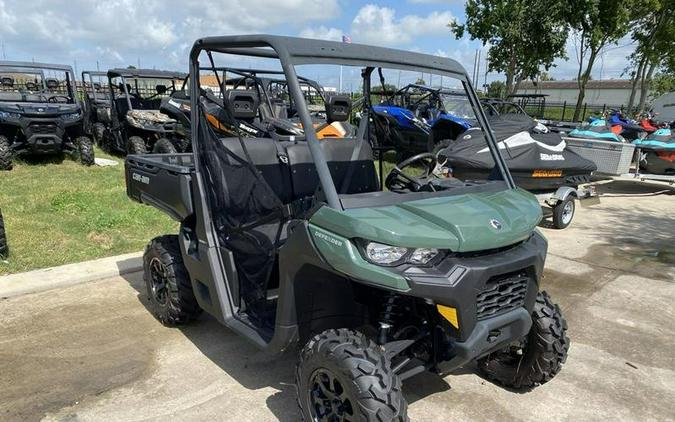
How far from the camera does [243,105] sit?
9.84ft

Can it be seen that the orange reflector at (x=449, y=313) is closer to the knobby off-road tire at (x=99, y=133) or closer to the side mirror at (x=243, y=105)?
the side mirror at (x=243, y=105)

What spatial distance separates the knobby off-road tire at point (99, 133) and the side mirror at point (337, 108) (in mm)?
10984

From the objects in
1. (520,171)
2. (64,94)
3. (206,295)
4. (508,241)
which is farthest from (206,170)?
(64,94)

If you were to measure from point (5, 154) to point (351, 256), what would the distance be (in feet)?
30.2

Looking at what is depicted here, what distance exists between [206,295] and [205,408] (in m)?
0.74

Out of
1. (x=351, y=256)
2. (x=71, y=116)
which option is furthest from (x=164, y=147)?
(x=351, y=256)

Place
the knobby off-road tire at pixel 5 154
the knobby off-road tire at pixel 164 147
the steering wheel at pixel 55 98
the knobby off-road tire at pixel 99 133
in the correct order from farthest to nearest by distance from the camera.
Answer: the knobby off-road tire at pixel 99 133 < the steering wheel at pixel 55 98 < the knobby off-road tire at pixel 164 147 < the knobby off-road tire at pixel 5 154

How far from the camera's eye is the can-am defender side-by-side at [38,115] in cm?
955

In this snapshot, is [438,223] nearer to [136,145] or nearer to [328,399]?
[328,399]

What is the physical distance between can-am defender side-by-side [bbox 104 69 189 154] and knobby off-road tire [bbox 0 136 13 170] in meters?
2.16

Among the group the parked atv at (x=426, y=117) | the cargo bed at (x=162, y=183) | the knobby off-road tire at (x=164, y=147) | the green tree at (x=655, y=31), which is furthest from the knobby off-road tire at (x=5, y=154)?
the green tree at (x=655, y=31)

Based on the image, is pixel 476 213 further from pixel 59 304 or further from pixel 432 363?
pixel 59 304

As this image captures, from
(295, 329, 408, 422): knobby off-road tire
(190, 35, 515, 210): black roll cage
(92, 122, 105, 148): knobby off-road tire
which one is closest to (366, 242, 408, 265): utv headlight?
(190, 35, 515, 210): black roll cage

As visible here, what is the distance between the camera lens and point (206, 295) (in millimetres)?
3473
